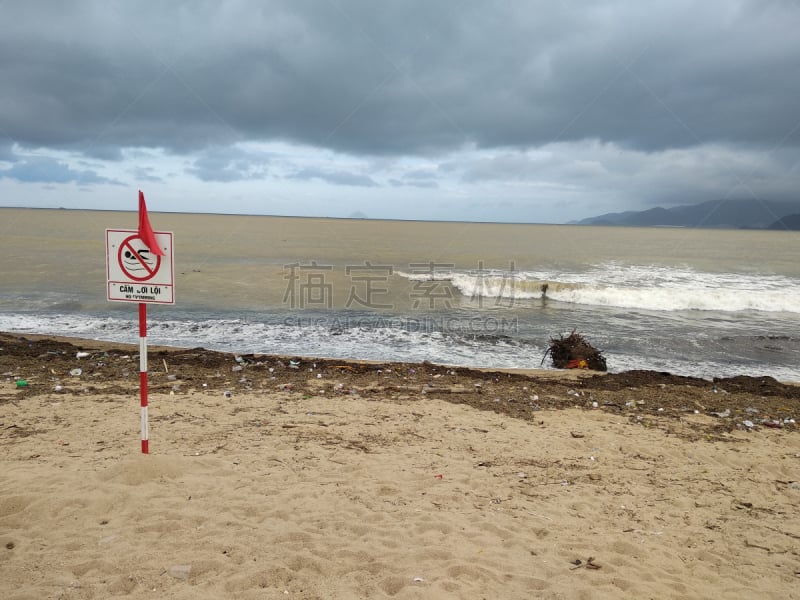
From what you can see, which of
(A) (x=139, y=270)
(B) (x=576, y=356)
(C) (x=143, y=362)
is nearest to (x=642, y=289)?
(B) (x=576, y=356)

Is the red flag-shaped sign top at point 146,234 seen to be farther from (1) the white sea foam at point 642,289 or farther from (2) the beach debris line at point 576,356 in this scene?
(1) the white sea foam at point 642,289

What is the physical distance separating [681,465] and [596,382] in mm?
3894

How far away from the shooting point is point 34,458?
5.54 meters

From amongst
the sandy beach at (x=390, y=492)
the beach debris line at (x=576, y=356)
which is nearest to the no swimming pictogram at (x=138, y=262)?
the sandy beach at (x=390, y=492)

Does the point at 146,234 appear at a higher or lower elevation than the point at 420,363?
higher

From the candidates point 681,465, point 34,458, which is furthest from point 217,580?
point 681,465

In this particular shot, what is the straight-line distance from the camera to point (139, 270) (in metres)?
4.78

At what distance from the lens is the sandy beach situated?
372 cm

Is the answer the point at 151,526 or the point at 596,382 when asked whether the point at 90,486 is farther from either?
the point at 596,382

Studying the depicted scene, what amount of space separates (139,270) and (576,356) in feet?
31.7

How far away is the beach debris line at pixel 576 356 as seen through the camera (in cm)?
1166

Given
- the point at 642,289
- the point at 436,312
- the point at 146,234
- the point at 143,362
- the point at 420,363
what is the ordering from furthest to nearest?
the point at 642,289 → the point at 436,312 → the point at 420,363 → the point at 143,362 → the point at 146,234

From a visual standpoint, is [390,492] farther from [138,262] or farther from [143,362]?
[138,262]

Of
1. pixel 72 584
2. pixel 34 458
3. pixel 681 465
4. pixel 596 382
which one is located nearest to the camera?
pixel 72 584
